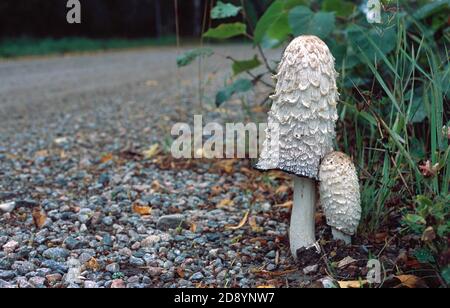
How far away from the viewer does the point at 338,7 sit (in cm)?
344

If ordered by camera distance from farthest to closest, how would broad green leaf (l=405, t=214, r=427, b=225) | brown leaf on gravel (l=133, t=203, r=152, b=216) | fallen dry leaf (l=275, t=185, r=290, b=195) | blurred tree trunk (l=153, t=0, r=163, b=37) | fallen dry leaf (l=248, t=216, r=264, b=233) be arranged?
blurred tree trunk (l=153, t=0, r=163, b=37) → fallen dry leaf (l=275, t=185, r=290, b=195) → brown leaf on gravel (l=133, t=203, r=152, b=216) → fallen dry leaf (l=248, t=216, r=264, b=233) → broad green leaf (l=405, t=214, r=427, b=225)

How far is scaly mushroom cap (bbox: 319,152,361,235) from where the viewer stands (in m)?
1.97

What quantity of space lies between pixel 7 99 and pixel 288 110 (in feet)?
16.8

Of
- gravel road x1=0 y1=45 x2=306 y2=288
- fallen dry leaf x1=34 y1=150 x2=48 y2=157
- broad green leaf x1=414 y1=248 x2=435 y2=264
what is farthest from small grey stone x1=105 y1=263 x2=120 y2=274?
fallen dry leaf x1=34 y1=150 x2=48 y2=157

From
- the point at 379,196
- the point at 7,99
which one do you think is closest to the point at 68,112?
the point at 7,99

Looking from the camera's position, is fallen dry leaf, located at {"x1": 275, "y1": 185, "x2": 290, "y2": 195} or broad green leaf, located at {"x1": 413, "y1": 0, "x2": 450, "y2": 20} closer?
fallen dry leaf, located at {"x1": 275, "y1": 185, "x2": 290, "y2": 195}

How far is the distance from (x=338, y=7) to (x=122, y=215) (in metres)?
1.82

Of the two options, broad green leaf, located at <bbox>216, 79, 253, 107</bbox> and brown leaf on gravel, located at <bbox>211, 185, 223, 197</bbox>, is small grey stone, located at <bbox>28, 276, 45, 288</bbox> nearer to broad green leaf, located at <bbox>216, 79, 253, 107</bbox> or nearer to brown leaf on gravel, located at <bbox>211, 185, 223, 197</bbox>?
brown leaf on gravel, located at <bbox>211, 185, 223, 197</bbox>

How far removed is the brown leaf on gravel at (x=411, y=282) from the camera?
5.90ft

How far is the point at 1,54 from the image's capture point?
39.4 ft

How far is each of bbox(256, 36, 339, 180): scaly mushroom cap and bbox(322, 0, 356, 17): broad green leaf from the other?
5.18 feet

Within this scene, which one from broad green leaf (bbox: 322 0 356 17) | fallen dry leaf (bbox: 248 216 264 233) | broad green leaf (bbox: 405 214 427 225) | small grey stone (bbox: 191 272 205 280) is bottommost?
small grey stone (bbox: 191 272 205 280)

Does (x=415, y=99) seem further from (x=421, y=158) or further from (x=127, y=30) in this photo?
(x=127, y=30)

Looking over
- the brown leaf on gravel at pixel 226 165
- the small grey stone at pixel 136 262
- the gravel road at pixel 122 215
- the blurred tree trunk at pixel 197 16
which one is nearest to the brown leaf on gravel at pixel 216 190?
the gravel road at pixel 122 215
